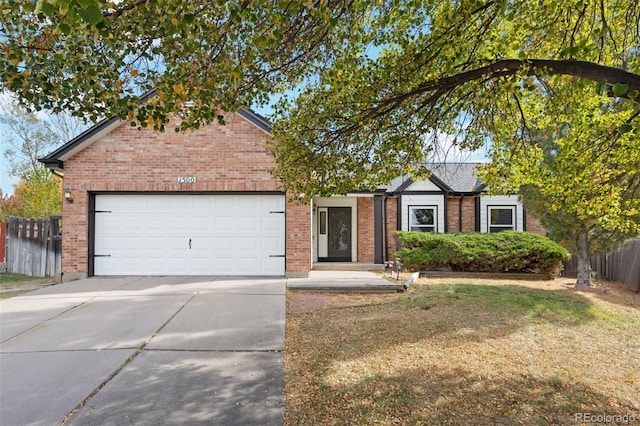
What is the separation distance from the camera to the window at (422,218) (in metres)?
13.8

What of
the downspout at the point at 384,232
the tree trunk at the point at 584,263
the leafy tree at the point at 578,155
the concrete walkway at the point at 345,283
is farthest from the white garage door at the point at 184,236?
the tree trunk at the point at 584,263

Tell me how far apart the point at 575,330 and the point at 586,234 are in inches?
231

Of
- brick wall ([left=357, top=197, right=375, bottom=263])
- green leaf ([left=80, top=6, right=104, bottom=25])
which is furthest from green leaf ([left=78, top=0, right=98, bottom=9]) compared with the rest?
brick wall ([left=357, top=197, right=375, bottom=263])

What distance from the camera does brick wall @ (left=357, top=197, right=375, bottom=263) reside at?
13383 millimetres

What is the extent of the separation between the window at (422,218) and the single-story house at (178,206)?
18.3 feet

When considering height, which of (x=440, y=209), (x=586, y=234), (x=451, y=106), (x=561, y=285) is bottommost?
(x=561, y=285)

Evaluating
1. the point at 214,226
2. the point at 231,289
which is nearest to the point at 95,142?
the point at 214,226

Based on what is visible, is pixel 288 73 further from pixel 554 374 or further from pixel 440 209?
pixel 440 209

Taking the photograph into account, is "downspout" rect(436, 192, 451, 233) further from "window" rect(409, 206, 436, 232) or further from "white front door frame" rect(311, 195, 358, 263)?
"white front door frame" rect(311, 195, 358, 263)

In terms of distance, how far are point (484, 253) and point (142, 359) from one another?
10.3m

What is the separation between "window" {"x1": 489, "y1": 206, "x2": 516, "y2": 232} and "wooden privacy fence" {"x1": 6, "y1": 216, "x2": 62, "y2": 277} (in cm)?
1517

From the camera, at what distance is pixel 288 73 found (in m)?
4.62

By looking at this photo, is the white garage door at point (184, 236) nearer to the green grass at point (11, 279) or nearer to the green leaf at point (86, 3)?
the green grass at point (11, 279)

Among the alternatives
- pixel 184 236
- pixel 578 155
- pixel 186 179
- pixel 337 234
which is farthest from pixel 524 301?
pixel 186 179
